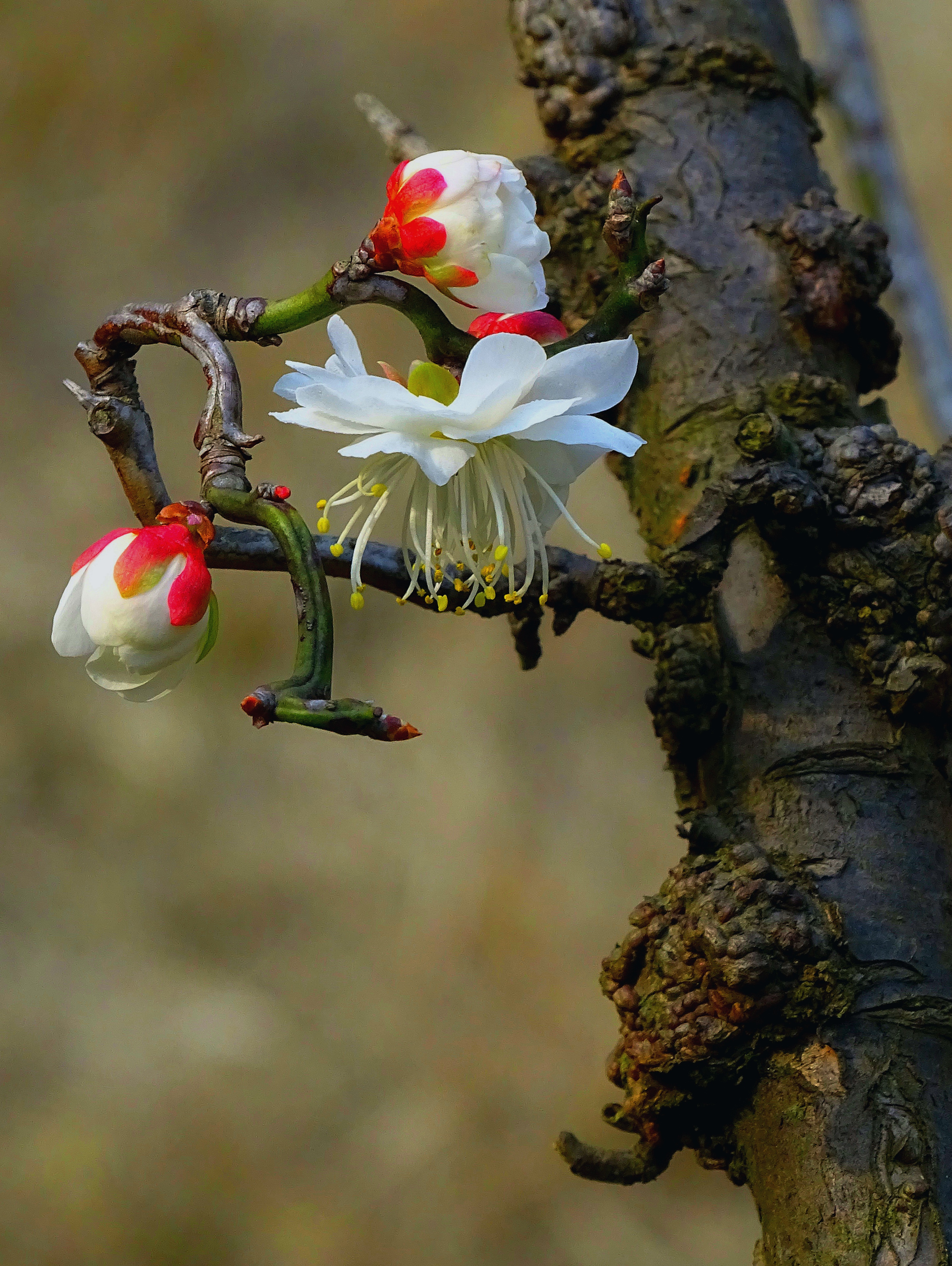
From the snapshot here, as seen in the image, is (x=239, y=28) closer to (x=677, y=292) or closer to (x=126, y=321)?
→ (x=677, y=292)

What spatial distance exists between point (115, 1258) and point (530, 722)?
718mm

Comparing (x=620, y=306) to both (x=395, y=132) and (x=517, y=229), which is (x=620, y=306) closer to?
(x=517, y=229)

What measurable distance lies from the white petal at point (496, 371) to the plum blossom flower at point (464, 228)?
4 centimetres

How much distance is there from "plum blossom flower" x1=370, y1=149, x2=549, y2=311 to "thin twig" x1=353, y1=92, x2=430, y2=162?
408 mm

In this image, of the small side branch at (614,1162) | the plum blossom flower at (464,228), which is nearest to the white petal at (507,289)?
the plum blossom flower at (464,228)

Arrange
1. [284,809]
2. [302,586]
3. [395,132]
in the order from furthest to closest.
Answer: [284,809] < [395,132] < [302,586]

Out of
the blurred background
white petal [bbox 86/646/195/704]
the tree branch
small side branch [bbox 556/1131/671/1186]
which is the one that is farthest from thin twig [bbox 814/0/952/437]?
white petal [bbox 86/646/195/704]

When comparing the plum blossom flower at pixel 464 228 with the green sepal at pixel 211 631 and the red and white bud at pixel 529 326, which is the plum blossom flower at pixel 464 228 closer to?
the red and white bud at pixel 529 326

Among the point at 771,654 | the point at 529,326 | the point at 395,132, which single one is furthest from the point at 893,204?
the point at 529,326

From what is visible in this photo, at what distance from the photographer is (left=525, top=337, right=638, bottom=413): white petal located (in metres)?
0.39

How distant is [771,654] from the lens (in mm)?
578

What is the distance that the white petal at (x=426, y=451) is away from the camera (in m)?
0.37

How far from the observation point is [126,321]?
1.46ft

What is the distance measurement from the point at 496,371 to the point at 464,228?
0.19 feet
